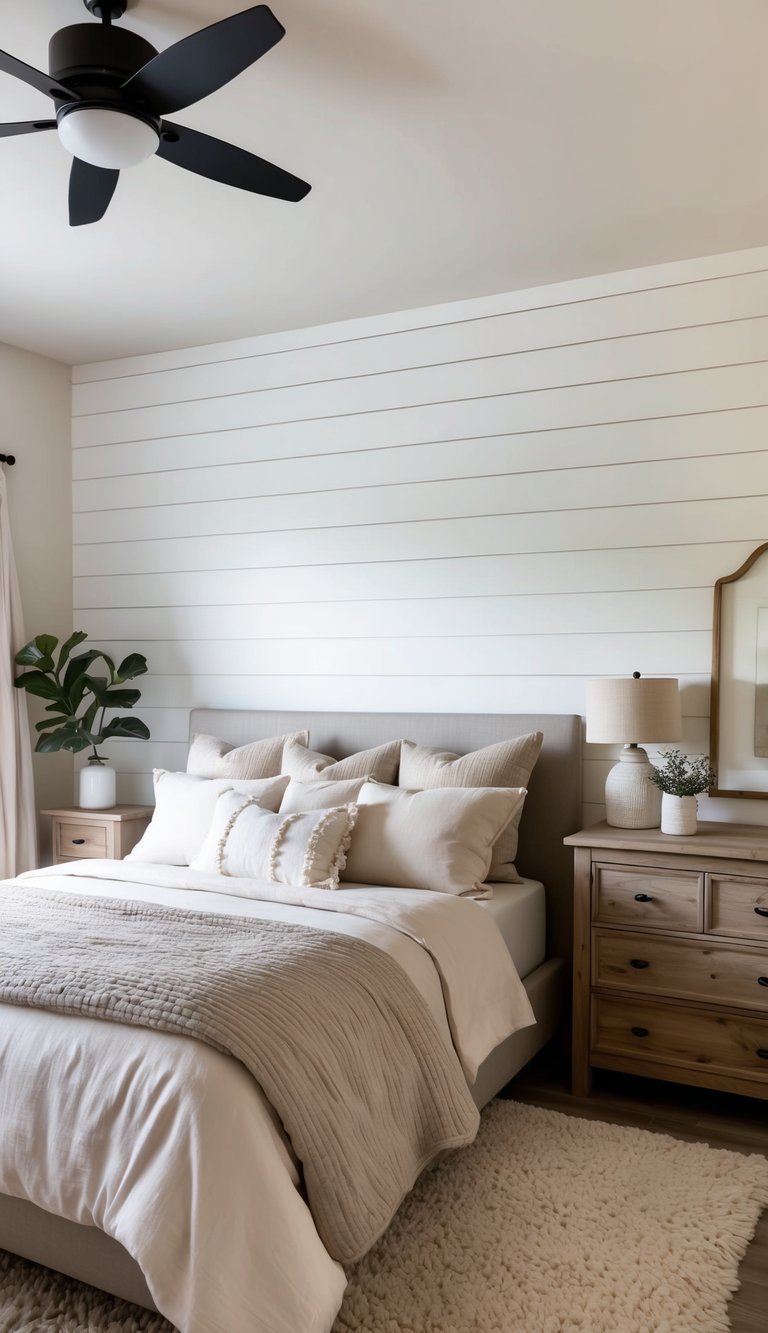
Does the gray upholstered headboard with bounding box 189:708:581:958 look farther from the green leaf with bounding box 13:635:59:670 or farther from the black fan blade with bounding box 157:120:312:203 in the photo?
the black fan blade with bounding box 157:120:312:203

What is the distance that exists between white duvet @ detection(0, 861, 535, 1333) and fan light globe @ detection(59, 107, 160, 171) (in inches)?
73.5

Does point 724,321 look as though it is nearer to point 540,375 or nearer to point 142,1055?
point 540,375

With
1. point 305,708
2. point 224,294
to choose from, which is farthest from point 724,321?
point 305,708

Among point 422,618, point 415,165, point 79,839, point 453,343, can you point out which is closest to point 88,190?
point 415,165

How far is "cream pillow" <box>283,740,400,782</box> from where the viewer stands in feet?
12.0

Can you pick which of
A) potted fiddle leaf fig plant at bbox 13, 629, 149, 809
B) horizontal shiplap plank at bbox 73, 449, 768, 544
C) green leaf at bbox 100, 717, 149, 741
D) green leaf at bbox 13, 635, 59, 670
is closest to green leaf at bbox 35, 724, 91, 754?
potted fiddle leaf fig plant at bbox 13, 629, 149, 809

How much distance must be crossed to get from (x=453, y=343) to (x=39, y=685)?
2.24 m

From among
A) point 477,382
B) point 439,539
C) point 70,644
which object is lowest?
point 70,644

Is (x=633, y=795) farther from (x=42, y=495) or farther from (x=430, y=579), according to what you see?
(x=42, y=495)

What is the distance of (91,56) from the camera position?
2141 millimetres

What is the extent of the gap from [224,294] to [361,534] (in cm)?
107

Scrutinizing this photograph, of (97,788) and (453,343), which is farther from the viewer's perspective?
(97,788)

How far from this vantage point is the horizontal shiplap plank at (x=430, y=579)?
11.6ft

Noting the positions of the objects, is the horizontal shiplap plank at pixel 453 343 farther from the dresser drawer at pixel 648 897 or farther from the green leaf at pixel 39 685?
the dresser drawer at pixel 648 897
